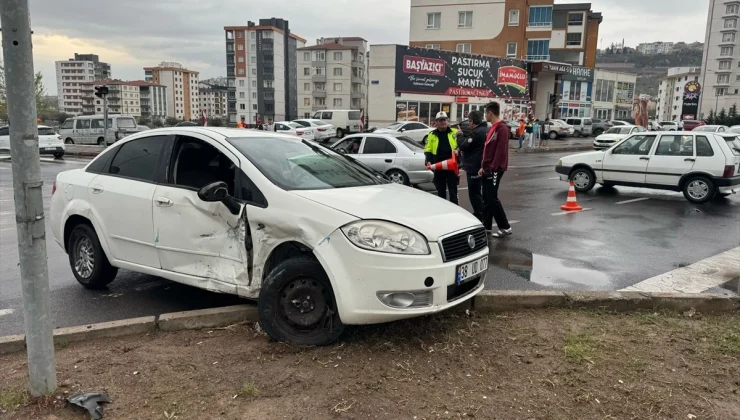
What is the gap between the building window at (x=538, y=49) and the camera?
60031 millimetres

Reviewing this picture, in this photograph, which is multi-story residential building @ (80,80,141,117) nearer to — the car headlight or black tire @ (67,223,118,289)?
black tire @ (67,223,118,289)

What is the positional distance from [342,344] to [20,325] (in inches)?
113

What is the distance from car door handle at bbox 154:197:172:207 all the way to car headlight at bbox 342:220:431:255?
1785 mm

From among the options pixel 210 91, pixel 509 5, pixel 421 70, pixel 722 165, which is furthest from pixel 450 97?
pixel 210 91

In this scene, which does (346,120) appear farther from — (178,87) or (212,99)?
(212,99)

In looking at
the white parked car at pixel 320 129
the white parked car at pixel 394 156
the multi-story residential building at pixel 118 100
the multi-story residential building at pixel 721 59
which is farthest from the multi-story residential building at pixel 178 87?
the white parked car at pixel 394 156

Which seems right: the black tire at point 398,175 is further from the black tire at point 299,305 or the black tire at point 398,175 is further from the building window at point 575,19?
the building window at point 575,19

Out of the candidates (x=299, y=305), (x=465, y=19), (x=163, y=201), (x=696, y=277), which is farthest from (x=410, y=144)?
(x=465, y=19)

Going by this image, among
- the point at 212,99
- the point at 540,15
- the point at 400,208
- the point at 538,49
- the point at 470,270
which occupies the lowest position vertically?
the point at 470,270

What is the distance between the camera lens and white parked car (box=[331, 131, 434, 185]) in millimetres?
12711

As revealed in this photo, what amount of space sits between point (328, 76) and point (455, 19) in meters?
43.5

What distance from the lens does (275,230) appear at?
4016 millimetres

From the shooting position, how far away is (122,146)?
5.39 meters

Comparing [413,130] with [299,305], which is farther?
[413,130]
